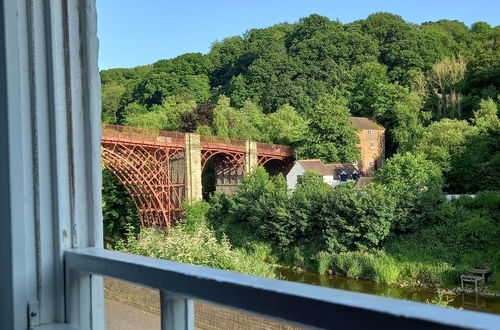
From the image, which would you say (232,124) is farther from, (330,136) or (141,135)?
(141,135)

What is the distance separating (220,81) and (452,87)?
1851 cm

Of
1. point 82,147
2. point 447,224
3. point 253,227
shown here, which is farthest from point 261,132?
point 82,147

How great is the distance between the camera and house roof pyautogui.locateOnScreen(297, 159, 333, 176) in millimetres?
25947

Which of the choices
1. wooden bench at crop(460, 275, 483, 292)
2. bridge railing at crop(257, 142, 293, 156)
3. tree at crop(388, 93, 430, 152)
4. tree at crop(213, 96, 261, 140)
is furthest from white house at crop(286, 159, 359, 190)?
wooden bench at crop(460, 275, 483, 292)

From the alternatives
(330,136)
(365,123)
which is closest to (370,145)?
(365,123)

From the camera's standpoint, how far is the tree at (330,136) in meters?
28.6

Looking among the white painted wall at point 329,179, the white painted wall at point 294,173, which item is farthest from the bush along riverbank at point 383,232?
the white painted wall at point 294,173

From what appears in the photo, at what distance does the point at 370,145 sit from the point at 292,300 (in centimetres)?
3264

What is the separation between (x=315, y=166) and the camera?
2631cm

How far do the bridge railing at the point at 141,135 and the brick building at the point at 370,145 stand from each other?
514 inches

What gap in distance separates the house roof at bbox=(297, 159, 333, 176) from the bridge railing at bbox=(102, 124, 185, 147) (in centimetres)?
688

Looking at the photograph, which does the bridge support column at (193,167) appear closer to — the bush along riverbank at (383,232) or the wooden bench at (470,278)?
the bush along riverbank at (383,232)

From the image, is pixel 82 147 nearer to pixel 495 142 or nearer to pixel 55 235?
pixel 55 235

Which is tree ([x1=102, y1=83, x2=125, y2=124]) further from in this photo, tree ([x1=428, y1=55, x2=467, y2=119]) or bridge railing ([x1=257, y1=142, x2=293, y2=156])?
tree ([x1=428, y1=55, x2=467, y2=119])
